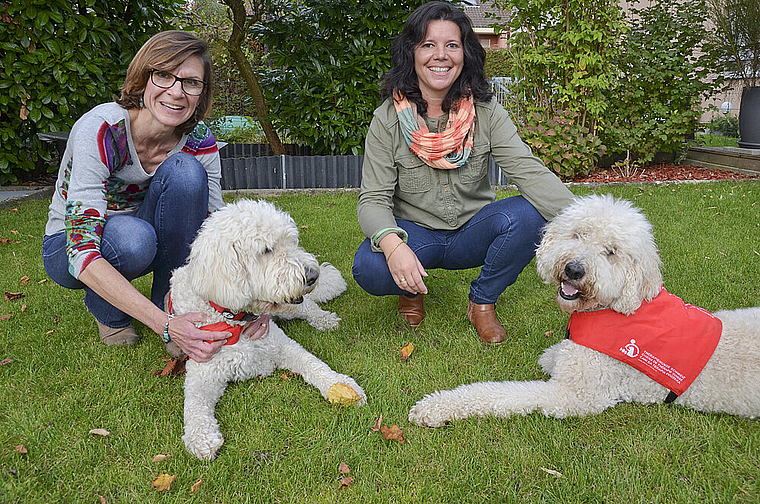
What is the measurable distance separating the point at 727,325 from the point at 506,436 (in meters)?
1.15

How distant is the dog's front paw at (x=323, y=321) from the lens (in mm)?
3266

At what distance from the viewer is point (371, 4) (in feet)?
22.0

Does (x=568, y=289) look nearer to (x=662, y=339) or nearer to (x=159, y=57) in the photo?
(x=662, y=339)

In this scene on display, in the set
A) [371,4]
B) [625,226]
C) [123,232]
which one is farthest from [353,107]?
[625,226]

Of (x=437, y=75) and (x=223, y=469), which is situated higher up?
(x=437, y=75)

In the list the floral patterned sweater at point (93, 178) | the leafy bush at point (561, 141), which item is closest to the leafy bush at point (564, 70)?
the leafy bush at point (561, 141)

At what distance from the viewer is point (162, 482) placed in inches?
76.9

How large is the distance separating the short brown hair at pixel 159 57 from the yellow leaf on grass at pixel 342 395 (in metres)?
1.78

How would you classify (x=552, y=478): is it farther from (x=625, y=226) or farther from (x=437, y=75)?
(x=437, y=75)

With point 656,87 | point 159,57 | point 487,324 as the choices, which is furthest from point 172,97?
point 656,87

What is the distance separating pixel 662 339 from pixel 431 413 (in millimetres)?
1046

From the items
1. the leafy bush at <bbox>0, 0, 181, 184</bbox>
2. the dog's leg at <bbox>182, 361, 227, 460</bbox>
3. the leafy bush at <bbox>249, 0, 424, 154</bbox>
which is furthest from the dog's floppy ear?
the leafy bush at <bbox>249, 0, 424, 154</bbox>

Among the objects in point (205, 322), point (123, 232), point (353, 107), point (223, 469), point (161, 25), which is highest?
point (161, 25)

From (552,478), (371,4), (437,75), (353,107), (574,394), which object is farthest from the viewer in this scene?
(353,107)
